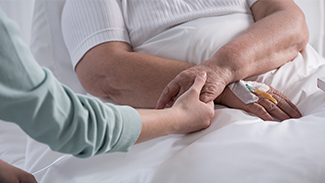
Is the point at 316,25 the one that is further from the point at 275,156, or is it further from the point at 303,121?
the point at 275,156

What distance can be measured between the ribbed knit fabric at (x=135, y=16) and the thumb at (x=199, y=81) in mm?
366

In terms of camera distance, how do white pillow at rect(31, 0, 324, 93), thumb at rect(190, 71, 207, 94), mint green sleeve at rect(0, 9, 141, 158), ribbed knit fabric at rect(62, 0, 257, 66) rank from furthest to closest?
white pillow at rect(31, 0, 324, 93), ribbed knit fabric at rect(62, 0, 257, 66), thumb at rect(190, 71, 207, 94), mint green sleeve at rect(0, 9, 141, 158)

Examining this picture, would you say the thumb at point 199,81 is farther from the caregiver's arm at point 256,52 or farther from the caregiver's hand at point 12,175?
the caregiver's hand at point 12,175

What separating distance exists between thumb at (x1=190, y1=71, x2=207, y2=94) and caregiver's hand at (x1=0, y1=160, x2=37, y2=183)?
1.67 feet

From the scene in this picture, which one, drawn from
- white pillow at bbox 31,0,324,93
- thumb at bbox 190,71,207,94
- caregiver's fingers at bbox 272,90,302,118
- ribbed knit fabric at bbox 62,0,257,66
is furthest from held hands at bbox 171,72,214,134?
white pillow at bbox 31,0,324,93

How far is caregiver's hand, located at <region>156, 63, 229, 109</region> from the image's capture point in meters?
0.89

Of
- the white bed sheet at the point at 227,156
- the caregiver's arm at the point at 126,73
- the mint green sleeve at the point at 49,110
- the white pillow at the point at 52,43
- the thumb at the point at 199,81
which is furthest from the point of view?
the white pillow at the point at 52,43

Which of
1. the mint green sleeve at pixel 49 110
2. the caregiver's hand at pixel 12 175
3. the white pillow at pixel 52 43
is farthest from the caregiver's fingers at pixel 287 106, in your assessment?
the white pillow at pixel 52 43

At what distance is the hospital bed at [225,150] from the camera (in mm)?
600

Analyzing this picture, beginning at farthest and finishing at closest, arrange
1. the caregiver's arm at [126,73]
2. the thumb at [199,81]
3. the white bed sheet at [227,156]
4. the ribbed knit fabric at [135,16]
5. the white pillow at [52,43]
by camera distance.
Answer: the white pillow at [52,43] < the ribbed knit fabric at [135,16] < the caregiver's arm at [126,73] < the thumb at [199,81] < the white bed sheet at [227,156]

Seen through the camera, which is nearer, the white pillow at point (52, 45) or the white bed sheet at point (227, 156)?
the white bed sheet at point (227, 156)

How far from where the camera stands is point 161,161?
0.75m

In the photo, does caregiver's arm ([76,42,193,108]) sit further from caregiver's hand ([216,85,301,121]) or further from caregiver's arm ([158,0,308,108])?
caregiver's hand ([216,85,301,121])

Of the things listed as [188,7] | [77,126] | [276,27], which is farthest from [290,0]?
[77,126]
